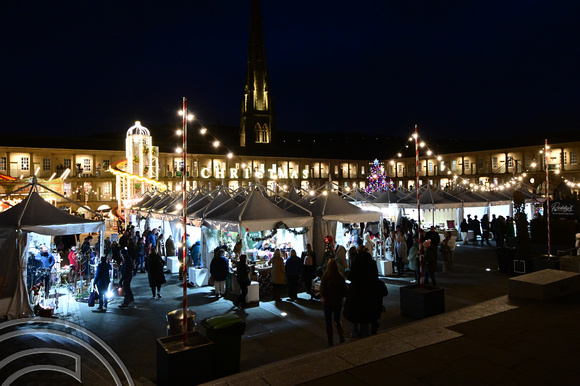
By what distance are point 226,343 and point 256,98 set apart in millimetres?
64021

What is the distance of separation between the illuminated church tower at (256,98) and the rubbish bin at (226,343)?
193 ft

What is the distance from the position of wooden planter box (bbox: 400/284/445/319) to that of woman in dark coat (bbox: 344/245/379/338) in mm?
1781

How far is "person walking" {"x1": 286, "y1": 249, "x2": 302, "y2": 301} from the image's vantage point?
9836 millimetres

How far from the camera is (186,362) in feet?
15.6

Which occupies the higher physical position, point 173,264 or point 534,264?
point 534,264

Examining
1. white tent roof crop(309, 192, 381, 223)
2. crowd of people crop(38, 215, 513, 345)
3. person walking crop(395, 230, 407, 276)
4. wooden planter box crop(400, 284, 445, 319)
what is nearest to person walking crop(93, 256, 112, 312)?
crowd of people crop(38, 215, 513, 345)

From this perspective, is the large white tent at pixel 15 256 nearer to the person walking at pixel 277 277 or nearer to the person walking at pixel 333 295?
the person walking at pixel 277 277

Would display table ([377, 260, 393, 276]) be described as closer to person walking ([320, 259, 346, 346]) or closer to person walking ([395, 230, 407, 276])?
person walking ([395, 230, 407, 276])

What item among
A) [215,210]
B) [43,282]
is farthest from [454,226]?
[43,282]

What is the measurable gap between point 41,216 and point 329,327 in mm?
7688

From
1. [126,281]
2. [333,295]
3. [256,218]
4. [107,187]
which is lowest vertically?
[126,281]

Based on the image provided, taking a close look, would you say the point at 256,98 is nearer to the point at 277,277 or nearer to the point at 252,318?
the point at 277,277

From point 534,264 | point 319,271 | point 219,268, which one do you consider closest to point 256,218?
point 219,268

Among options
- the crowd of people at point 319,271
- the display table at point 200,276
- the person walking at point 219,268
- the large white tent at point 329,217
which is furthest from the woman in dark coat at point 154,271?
the large white tent at point 329,217
